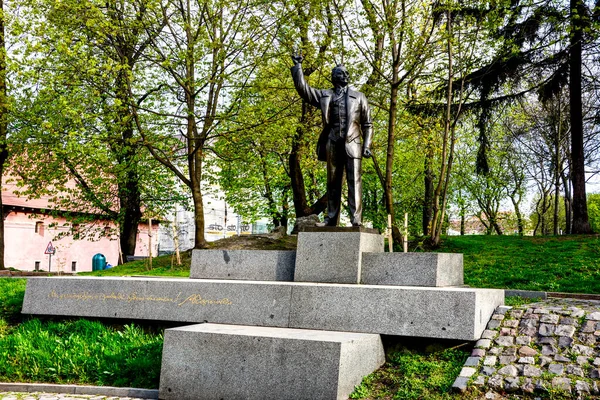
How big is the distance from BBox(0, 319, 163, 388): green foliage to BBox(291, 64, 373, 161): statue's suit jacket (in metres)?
4.04

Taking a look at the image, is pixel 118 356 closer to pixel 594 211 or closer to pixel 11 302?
pixel 11 302

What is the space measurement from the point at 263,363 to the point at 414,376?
1.64m

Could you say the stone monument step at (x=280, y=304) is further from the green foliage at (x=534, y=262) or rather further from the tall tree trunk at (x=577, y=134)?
the tall tree trunk at (x=577, y=134)

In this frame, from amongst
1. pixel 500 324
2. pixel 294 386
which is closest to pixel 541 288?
pixel 500 324

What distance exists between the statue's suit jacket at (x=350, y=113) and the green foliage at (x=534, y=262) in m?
4.62

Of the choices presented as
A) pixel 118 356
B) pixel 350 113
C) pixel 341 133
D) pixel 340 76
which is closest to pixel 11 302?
pixel 118 356

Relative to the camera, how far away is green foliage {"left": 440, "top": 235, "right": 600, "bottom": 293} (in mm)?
12452

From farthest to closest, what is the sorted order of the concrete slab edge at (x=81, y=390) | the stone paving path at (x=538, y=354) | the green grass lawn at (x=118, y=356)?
the concrete slab edge at (x=81, y=390) < the green grass lawn at (x=118, y=356) < the stone paving path at (x=538, y=354)

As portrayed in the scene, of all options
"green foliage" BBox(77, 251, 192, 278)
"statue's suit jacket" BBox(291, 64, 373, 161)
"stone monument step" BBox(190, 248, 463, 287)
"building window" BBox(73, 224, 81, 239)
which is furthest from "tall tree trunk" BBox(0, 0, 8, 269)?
"statue's suit jacket" BBox(291, 64, 373, 161)

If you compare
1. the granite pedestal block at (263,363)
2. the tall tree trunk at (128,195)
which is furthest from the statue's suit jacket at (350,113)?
the tall tree trunk at (128,195)

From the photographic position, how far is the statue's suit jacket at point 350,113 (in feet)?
31.6

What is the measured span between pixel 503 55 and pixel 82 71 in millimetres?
12169

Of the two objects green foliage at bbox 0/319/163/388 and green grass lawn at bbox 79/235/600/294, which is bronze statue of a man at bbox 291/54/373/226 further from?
green grass lawn at bbox 79/235/600/294

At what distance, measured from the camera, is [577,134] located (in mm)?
17703
